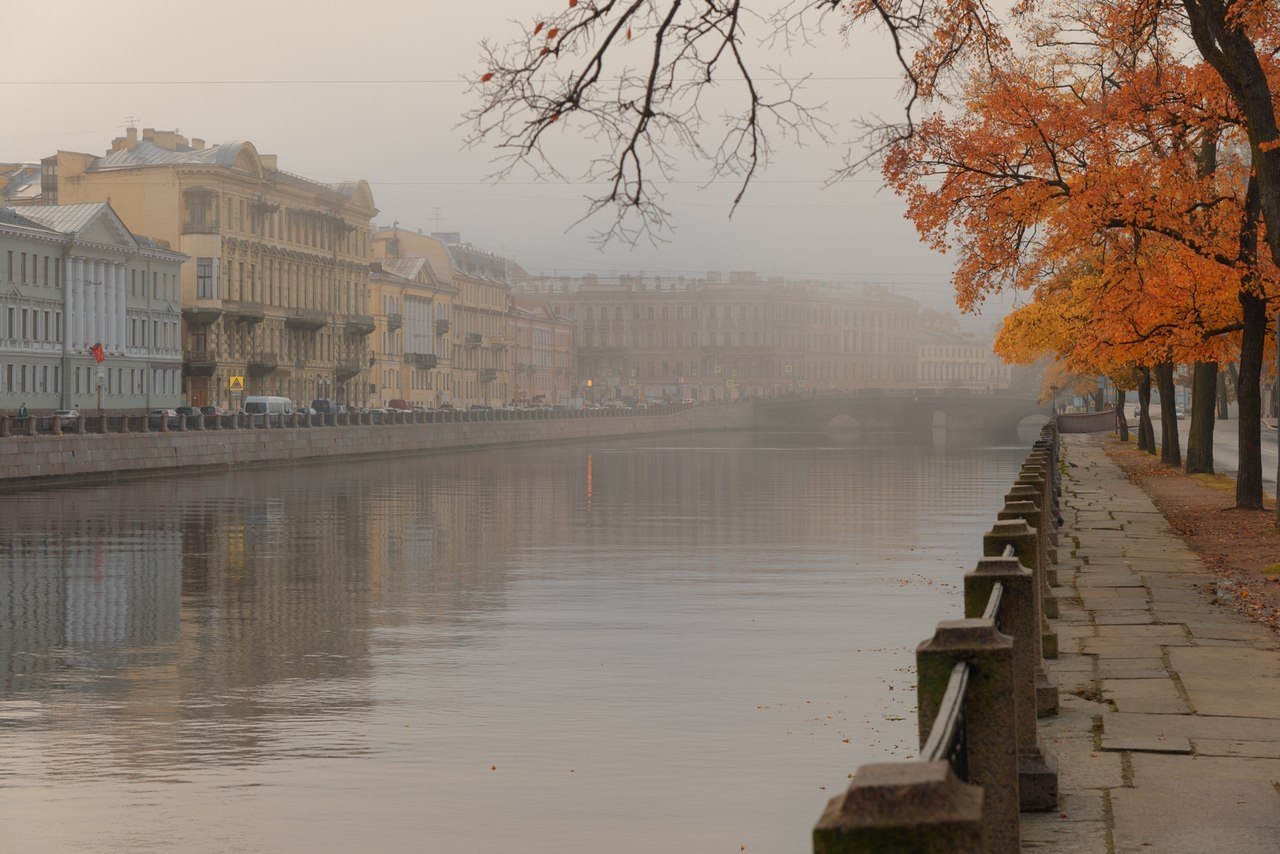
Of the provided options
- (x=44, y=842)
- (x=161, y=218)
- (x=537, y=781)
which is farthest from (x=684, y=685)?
(x=161, y=218)

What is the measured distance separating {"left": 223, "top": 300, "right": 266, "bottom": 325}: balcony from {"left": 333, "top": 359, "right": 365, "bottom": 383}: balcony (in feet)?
Result: 44.2

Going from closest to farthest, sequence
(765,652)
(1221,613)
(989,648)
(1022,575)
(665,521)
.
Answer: (989,648), (1022,575), (1221,613), (765,652), (665,521)

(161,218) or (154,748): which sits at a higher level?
(161,218)

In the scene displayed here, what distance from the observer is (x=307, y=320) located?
118250mm

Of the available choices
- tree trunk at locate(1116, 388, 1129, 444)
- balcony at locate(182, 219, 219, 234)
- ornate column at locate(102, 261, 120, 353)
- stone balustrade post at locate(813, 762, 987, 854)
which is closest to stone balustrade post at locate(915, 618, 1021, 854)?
stone balustrade post at locate(813, 762, 987, 854)

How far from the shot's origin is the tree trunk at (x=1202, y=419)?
39.8 metres

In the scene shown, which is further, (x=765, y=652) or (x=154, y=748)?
(x=765, y=652)

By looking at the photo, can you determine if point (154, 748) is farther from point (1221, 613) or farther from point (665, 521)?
point (665, 521)

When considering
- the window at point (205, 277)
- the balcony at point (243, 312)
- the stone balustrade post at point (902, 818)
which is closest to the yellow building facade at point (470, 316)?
the balcony at point (243, 312)

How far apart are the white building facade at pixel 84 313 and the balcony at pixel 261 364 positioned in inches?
266

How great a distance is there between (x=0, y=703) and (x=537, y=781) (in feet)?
18.2

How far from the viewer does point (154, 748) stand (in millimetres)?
13531

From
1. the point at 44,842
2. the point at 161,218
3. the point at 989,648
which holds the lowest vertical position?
the point at 44,842

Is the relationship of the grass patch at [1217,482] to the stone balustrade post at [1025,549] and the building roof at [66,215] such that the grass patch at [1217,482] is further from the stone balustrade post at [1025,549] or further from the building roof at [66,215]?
the building roof at [66,215]
